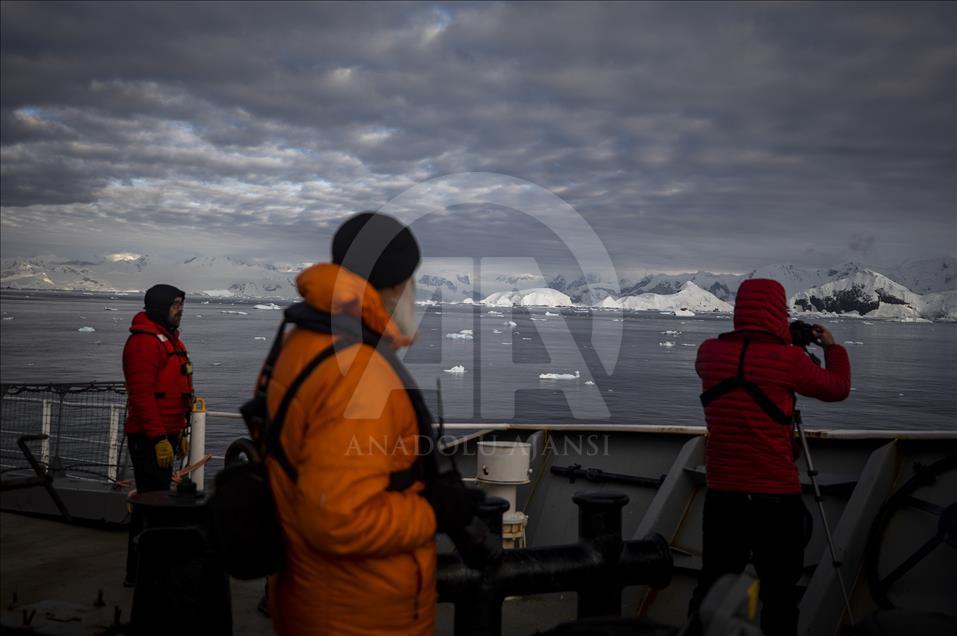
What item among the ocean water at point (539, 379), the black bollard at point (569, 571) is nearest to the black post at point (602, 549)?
the black bollard at point (569, 571)

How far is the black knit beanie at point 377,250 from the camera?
5.82ft

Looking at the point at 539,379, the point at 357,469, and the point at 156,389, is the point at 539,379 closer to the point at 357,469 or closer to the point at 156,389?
the point at 156,389

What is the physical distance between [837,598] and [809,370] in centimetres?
152

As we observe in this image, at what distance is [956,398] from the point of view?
37.8 m

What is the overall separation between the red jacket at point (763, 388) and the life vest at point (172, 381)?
3056 mm

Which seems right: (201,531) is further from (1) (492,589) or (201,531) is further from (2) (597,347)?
(2) (597,347)

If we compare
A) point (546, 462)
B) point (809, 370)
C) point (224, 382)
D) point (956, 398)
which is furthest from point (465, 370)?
point (809, 370)

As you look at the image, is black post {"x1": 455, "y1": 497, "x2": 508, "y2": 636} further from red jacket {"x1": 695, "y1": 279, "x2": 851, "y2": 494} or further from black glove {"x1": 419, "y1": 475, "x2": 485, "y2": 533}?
red jacket {"x1": 695, "y1": 279, "x2": 851, "y2": 494}

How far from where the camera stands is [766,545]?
313 centimetres

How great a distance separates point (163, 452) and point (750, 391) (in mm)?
3262

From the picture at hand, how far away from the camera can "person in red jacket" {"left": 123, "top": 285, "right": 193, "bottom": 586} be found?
14.2 feet

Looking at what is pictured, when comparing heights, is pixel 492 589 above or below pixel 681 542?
above

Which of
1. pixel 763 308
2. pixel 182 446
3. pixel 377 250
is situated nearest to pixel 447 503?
pixel 377 250

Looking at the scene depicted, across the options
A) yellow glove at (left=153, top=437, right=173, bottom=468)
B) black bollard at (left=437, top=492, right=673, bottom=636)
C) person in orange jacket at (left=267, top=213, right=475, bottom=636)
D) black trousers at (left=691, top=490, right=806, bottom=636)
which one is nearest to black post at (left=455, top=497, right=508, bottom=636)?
black bollard at (left=437, top=492, right=673, bottom=636)
